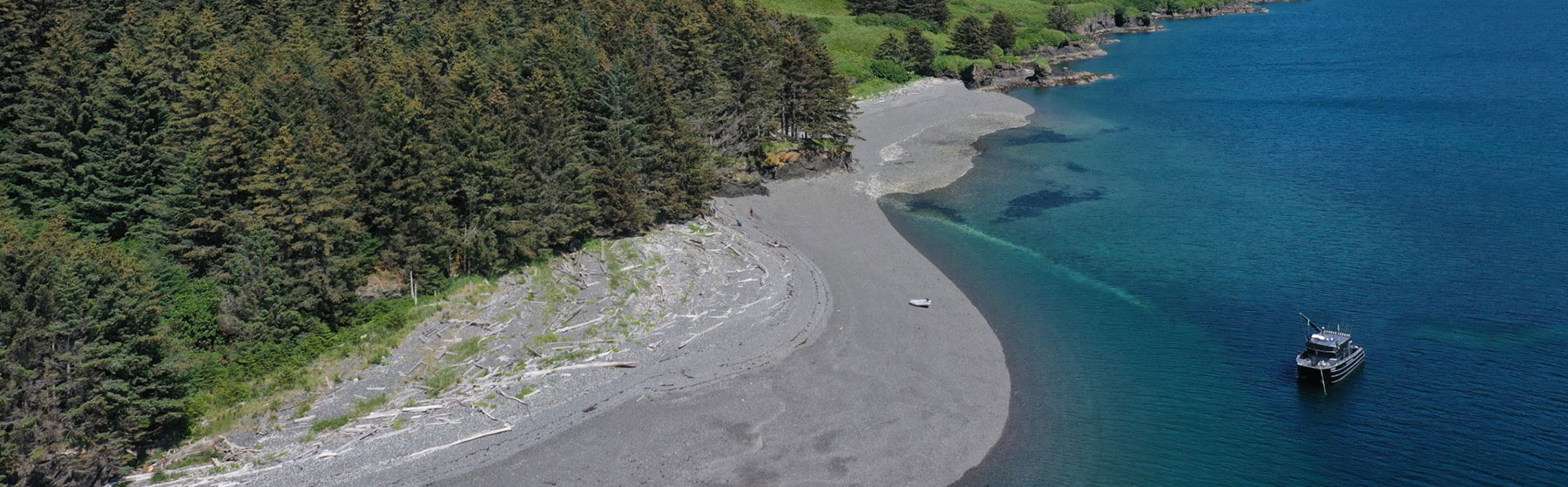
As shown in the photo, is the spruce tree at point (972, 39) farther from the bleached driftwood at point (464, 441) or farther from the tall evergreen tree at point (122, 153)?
the bleached driftwood at point (464, 441)

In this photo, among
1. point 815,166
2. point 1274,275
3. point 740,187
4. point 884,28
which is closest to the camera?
point 1274,275

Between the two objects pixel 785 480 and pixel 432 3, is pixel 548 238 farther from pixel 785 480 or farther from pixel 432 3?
pixel 432 3

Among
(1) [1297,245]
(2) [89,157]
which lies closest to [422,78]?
(2) [89,157]

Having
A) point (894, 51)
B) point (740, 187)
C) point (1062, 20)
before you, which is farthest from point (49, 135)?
point (1062, 20)

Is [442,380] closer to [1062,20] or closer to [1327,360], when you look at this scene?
[1327,360]

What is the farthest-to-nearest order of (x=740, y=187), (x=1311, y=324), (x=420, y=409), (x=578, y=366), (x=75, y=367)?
(x=740, y=187), (x=1311, y=324), (x=578, y=366), (x=420, y=409), (x=75, y=367)

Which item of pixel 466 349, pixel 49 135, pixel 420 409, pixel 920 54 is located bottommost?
pixel 420 409

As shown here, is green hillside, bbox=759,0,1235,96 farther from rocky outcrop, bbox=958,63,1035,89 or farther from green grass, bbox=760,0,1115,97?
rocky outcrop, bbox=958,63,1035,89
